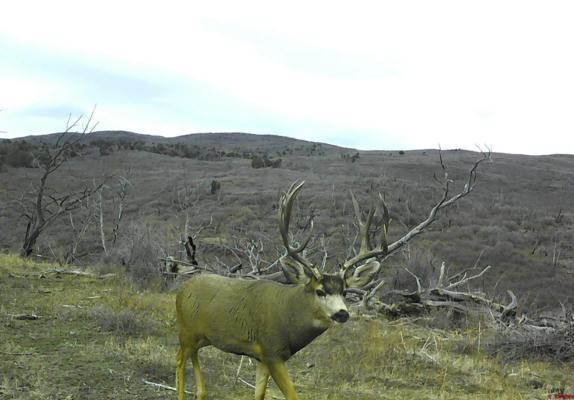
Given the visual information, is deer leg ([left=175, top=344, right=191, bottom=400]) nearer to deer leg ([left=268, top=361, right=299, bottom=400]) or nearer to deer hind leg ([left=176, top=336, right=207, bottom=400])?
deer hind leg ([left=176, top=336, right=207, bottom=400])

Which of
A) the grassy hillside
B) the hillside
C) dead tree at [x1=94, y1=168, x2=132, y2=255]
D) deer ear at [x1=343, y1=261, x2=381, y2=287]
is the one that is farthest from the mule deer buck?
dead tree at [x1=94, y1=168, x2=132, y2=255]

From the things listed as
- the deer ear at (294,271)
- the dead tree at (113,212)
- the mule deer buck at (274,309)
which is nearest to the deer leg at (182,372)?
the mule deer buck at (274,309)

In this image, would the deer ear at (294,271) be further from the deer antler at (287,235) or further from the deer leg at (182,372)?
the deer leg at (182,372)

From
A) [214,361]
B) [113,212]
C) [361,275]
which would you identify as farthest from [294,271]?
[113,212]

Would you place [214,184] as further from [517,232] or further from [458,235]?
[517,232]

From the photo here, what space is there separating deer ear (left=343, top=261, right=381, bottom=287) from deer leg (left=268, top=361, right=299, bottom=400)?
0.88m

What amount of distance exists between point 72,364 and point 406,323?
605cm

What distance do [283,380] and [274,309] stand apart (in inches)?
22.9

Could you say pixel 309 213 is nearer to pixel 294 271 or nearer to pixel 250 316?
pixel 250 316

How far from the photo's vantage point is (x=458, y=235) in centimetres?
2450

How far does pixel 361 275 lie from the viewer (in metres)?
4.46

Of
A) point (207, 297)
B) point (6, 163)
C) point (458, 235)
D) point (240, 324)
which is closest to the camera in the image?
point (240, 324)

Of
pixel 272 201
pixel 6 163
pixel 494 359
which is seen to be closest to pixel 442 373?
pixel 494 359

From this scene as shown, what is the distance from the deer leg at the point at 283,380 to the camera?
412 cm
